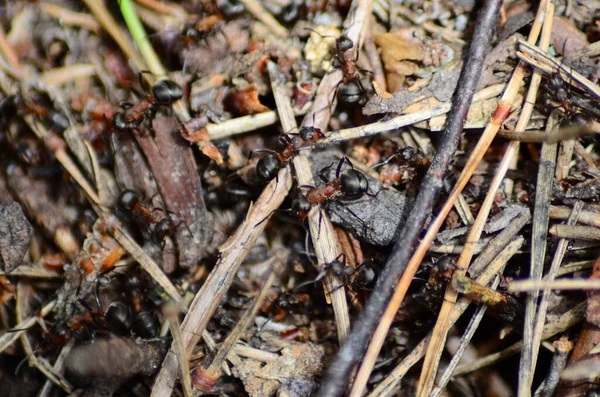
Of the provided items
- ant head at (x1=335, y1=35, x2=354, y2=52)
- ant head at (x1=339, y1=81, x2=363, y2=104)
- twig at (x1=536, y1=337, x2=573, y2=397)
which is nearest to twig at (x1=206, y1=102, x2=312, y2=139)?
ant head at (x1=339, y1=81, x2=363, y2=104)

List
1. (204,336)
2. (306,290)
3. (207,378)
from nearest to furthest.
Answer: (207,378) < (204,336) < (306,290)

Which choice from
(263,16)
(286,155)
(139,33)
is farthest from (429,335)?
(139,33)

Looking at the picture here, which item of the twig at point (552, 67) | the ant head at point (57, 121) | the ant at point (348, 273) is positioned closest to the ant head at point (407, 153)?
the ant at point (348, 273)

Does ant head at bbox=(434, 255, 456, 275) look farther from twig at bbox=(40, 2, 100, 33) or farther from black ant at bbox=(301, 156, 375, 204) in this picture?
twig at bbox=(40, 2, 100, 33)

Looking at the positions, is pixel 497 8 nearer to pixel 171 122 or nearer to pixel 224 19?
pixel 224 19

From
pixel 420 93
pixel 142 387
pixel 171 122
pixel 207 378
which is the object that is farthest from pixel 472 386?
pixel 171 122

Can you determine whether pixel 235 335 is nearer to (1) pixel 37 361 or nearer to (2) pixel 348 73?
(1) pixel 37 361
